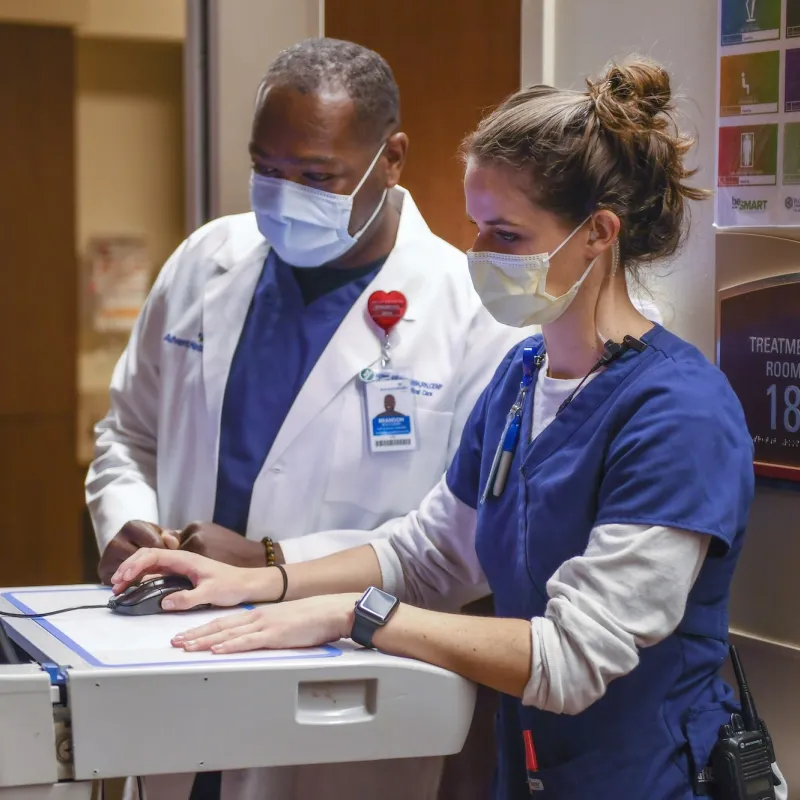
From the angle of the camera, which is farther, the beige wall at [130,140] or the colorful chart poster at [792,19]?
the beige wall at [130,140]

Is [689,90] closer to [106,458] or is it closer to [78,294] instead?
[106,458]

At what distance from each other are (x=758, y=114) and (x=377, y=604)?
3.00 feet

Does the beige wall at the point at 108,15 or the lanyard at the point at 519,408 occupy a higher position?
the beige wall at the point at 108,15

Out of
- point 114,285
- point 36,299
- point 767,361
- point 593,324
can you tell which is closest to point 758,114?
point 767,361

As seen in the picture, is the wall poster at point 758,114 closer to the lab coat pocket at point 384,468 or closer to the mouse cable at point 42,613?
the lab coat pocket at point 384,468

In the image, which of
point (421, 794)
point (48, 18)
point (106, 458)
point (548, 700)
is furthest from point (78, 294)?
point (548, 700)

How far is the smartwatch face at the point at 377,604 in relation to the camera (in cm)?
139

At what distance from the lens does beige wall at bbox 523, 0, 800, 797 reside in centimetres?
176

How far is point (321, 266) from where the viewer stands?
2.03 meters

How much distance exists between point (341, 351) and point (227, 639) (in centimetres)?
68

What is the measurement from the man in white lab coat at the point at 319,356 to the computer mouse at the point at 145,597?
0.27m

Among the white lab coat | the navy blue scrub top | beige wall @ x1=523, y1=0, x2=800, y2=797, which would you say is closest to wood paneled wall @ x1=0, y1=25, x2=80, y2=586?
the white lab coat

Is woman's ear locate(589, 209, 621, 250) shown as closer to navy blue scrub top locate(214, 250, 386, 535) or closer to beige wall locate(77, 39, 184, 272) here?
navy blue scrub top locate(214, 250, 386, 535)

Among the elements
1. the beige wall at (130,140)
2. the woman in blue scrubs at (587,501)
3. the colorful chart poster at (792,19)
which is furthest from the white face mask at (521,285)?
the beige wall at (130,140)
